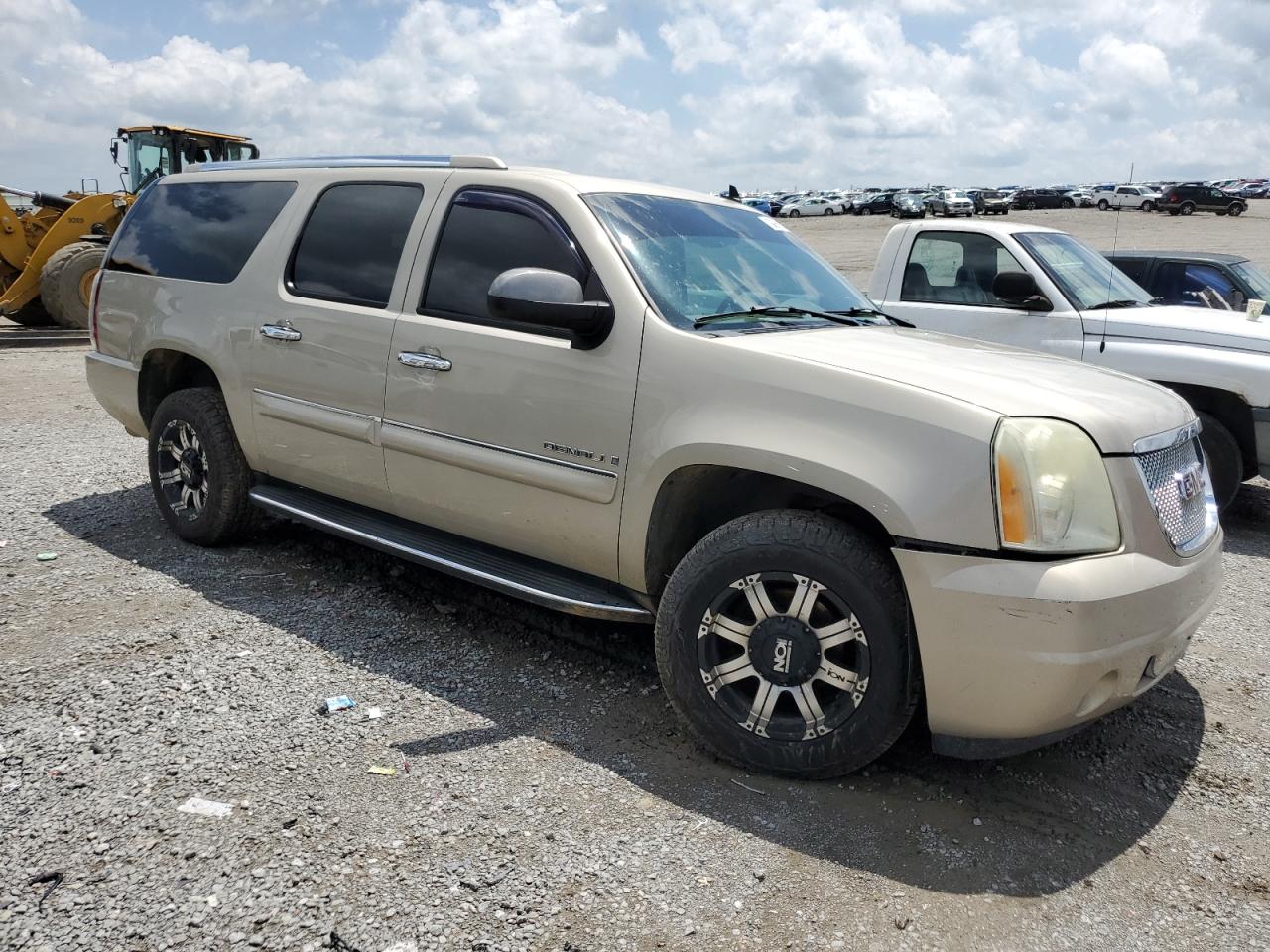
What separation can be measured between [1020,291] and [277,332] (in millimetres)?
4687

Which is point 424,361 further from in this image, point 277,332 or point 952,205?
point 952,205

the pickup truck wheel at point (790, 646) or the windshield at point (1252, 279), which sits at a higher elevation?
the windshield at point (1252, 279)

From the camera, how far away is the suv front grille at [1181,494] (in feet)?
10.1

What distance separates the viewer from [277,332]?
182 inches

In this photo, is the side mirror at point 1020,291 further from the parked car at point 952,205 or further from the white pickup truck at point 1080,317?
the parked car at point 952,205

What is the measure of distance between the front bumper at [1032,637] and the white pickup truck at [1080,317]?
12.8 ft

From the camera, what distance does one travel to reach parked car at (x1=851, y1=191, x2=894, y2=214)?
63.2 m

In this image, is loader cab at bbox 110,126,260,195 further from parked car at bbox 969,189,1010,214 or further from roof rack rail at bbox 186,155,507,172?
parked car at bbox 969,189,1010,214

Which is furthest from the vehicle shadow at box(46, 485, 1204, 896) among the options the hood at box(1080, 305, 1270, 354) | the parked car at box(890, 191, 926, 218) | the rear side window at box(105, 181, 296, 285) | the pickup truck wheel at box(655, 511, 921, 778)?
the parked car at box(890, 191, 926, 218)

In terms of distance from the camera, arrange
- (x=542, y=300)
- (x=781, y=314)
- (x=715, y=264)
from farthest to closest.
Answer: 1. (x=715, y=264)
2. (x=781, y=314)
3. (x=542, y=300)

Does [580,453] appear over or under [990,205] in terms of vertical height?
under

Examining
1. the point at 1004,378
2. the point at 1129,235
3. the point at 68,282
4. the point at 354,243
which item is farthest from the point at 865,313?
the point at 1129,235

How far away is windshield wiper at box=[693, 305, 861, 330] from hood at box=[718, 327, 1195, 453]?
0.50 ft

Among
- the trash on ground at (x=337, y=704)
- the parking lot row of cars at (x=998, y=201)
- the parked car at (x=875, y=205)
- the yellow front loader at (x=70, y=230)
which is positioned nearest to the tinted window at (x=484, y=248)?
the trash on ground at (x=337, y=704)
